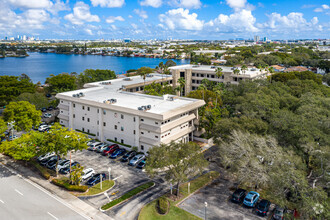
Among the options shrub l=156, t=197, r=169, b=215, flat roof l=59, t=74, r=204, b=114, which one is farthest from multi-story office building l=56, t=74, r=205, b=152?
shrub l=156, t=197, r=169, b=215

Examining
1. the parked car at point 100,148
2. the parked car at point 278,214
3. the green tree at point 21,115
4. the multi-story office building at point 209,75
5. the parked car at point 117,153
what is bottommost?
the parked car at point 278,214

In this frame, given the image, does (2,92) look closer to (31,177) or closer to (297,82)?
(31,177)

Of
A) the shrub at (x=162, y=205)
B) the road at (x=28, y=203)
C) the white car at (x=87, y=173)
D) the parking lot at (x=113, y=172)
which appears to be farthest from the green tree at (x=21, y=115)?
the shrub at (x=162, y=205)

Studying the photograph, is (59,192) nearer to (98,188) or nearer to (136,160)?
(98,188)

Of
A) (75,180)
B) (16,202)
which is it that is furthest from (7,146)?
(75,180)

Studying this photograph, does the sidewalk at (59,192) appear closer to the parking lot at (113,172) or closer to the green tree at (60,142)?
the parking lot at (113,172)
